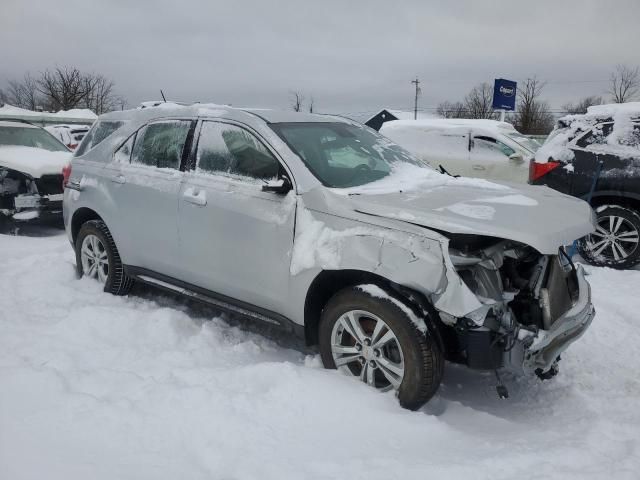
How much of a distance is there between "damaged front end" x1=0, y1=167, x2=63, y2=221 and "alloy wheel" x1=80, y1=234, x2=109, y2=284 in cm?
306

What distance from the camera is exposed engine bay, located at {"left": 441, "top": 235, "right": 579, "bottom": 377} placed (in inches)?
109

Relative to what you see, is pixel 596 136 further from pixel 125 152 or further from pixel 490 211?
pixel 125 152

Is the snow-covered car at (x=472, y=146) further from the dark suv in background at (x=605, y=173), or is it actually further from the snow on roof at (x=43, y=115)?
the snow on roof at (x=43, y=115)

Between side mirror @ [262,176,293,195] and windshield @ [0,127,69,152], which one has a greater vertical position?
windshield @ [0,127,69,152]

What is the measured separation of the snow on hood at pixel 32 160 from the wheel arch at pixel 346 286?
589 cm

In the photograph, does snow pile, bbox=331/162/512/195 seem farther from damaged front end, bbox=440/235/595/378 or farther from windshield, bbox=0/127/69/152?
windshield, bbox=0/127/69/152

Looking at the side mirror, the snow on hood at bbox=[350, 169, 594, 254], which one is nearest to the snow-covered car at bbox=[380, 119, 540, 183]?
the snow on hood at bbox=[350, 169, 594, 254]

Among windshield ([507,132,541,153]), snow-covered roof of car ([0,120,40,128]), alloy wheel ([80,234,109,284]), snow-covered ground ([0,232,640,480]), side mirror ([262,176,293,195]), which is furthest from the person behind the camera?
windshield ([507,132,541,153])

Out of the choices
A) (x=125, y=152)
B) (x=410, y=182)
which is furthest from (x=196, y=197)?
(x=410, y=182)

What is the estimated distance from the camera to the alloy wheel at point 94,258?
193 inches

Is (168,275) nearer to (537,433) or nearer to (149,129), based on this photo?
(149,129)

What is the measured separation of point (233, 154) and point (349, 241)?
1253mm

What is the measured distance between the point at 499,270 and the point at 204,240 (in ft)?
6.67

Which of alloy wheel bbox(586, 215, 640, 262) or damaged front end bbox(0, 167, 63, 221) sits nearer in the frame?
alloy wheel bbox(586, 215, 640, 262)
